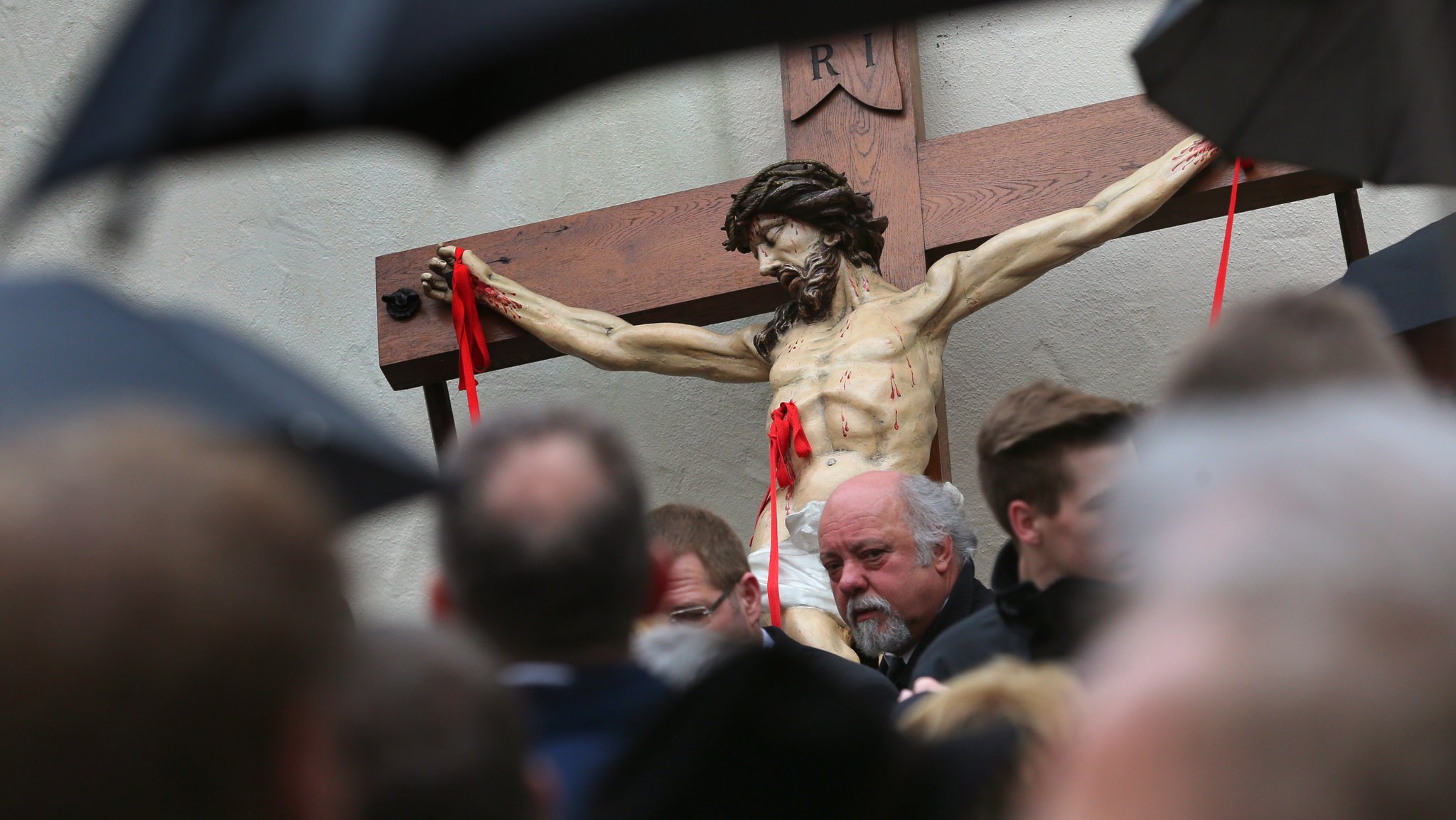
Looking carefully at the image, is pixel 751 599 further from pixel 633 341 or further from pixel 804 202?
pixel 633 341

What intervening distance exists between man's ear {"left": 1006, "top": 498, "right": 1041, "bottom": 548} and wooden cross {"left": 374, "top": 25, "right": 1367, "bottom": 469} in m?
2.63

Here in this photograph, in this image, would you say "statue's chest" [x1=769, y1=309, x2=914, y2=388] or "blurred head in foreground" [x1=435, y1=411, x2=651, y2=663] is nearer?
"blurred head in foreground" [x1=435, y1=411, x2=651, y2=663]

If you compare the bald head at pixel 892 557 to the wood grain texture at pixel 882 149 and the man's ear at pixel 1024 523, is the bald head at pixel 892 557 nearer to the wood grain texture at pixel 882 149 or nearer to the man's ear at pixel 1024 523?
the man's ear at pixel 1024 523

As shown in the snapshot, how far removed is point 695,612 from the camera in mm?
2207

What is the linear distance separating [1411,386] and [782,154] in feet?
15.7

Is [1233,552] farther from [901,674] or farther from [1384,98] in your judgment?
[901,674]

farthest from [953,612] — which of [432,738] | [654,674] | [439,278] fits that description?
[439,278]

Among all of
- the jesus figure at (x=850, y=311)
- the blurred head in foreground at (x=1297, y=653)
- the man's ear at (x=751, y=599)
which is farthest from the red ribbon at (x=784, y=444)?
the blurred head in foreground at (x=1297, y=653)

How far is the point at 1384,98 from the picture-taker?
152 cm

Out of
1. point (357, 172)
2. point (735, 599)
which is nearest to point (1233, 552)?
point (735, 599)

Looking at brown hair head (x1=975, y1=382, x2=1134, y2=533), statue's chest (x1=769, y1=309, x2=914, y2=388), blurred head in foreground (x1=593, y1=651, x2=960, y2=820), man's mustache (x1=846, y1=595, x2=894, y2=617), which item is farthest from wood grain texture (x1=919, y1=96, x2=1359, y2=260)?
blurred head in foreground (x1=593, y1=651, x2=960, y2=820)

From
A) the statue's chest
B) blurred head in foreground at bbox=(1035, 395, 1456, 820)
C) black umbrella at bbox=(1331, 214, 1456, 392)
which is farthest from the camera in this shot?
the statue's chest

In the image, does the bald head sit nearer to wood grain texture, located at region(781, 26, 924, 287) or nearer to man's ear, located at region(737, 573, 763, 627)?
man's ear, located at region(737, 573, 763, 627)

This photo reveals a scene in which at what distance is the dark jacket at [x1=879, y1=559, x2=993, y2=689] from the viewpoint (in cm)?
224
